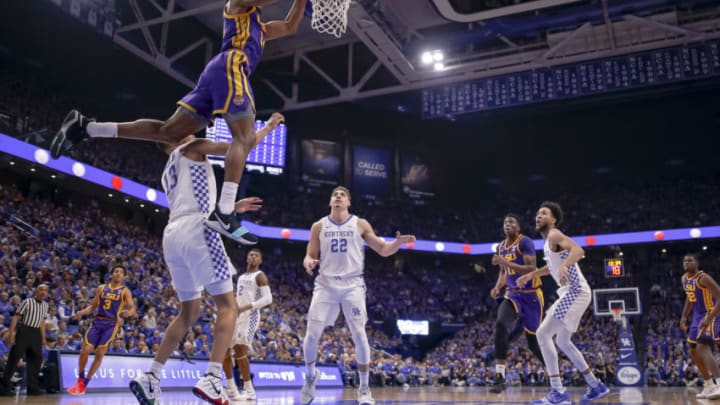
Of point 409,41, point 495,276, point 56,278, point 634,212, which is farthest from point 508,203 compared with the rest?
point 56,278

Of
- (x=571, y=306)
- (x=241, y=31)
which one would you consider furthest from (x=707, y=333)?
(x=241, y=31)

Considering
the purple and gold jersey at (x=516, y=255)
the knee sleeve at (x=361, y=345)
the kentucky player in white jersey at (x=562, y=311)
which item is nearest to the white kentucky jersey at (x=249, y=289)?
the knee sleeve at (x=361, y=345)

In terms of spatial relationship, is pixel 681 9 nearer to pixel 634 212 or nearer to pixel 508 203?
pixel 634 212

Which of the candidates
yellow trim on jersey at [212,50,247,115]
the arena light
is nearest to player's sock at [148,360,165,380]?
yellow trim on jersey at [212,50,247,115]

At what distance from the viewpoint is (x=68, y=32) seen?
2117 cm

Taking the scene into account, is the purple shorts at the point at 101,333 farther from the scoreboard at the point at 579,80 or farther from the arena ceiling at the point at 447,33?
the scoreboard at the point at 579,80

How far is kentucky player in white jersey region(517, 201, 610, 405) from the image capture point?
759cm

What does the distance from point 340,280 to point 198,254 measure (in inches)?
112

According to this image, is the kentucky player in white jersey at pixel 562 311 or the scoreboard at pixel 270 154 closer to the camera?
the kentucky player in white jersey at pixel 562 311

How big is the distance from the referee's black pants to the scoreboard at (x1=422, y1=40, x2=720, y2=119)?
1708 centimetres

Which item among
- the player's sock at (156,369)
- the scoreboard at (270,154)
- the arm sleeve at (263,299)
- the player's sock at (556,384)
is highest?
the scoreboard at (270,154)

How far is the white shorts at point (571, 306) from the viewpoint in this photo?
7668 millimetres

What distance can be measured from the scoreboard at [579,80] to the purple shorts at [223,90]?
63.2 ft

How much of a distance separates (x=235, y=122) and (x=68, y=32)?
19415 mm
